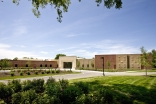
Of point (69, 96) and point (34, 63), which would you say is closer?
point (69, 96)

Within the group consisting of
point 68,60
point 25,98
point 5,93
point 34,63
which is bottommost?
point 5,93

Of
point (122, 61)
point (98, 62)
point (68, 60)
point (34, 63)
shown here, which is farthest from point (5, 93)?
point (34, 63)

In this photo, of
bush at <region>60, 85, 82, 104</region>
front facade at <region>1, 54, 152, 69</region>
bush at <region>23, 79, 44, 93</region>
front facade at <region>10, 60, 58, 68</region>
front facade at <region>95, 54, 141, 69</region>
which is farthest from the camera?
front facade at <region>10, 60, 58, 68</region>

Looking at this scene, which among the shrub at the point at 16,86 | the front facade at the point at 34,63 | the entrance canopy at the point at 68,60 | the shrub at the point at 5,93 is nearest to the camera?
the shrub at the point at 5,93

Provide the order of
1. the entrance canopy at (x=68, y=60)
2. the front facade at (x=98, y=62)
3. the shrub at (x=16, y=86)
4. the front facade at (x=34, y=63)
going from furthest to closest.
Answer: the entrance canopy at (x=68, y=60) → the front facade at (x=34, y=63) → the front facade at (x=98, y=62) → the shrub at (x=16, y=86)

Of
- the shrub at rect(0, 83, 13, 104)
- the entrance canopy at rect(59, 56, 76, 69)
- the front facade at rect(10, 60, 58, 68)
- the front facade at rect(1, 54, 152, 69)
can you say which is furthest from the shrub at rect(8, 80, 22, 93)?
the entrance canopy at rect(59, 56, 76, 69)

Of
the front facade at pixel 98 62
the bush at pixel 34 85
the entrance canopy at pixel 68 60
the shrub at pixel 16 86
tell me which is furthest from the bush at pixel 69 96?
the entrance canopy at pixel 68 60

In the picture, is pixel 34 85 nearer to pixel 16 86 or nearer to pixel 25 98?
pixel 16 86

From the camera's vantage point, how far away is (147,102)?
8.69 metres

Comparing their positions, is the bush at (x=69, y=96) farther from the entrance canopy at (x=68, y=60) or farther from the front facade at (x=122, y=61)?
the entrance canopy at (x=68, y=60)

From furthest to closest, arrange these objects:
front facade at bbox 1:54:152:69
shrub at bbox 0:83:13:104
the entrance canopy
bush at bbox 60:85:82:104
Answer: the entrance canopy < front facade at bbox 1:54:152:69 < shrub at bbox 0:83:13:104 < bush at bbox 60:85:82:104

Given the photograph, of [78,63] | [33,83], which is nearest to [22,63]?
[78,63]

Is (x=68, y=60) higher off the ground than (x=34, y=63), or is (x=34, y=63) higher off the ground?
(x=68, y=60)

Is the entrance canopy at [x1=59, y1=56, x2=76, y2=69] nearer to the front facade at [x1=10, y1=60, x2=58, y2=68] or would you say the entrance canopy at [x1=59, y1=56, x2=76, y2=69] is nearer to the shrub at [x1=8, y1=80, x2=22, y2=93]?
the front facade at [x1=10, y1=60, x2=58, y2=68]
